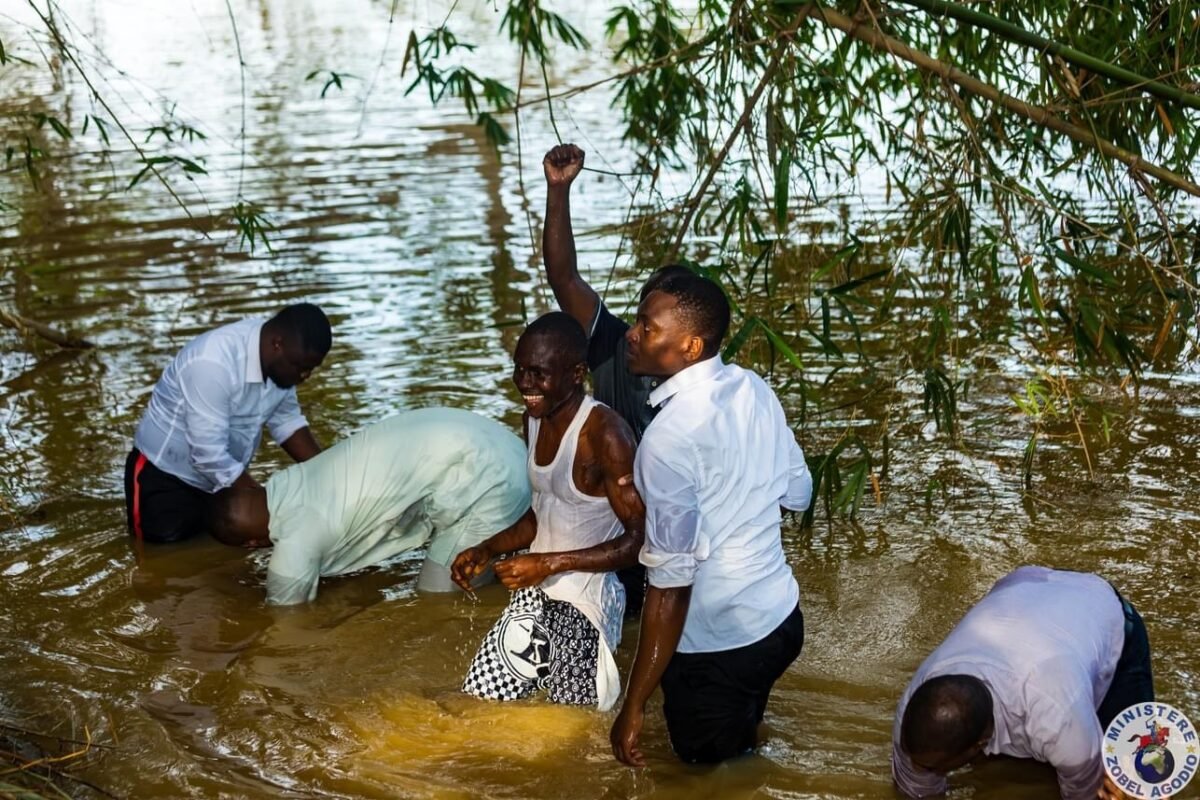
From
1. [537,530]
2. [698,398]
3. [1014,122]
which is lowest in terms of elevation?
[537,530]

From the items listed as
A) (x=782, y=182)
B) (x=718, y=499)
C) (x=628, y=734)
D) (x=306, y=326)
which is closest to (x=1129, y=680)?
(x=718, y=499)

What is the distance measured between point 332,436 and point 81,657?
7.50 feet

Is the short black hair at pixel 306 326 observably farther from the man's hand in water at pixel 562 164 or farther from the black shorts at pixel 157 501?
the man's hand in water at pixel 562 164

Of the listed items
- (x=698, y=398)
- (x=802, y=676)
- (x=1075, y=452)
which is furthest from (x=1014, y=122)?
(x=698, y=398)

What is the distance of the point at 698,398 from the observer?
363 centimetres

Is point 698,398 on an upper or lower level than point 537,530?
upper

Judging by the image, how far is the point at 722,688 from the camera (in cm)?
386

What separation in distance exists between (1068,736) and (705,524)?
105cm

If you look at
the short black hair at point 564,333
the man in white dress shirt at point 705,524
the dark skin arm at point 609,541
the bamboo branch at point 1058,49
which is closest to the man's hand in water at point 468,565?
the dark skin arm at point 609,541

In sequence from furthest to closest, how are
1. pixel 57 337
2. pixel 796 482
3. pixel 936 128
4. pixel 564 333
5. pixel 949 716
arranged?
1. pixel 57 337
2. pixel 936 128
3. pixel 564 333
4. pixel 796 482
5. pixel 949 716

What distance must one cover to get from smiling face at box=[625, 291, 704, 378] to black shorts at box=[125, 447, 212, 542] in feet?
9.61

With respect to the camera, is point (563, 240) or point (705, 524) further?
point (563, 240)

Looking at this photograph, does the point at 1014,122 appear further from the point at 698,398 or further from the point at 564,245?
the point at 698,398

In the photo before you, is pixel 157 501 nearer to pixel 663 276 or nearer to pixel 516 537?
pixel 516 537
